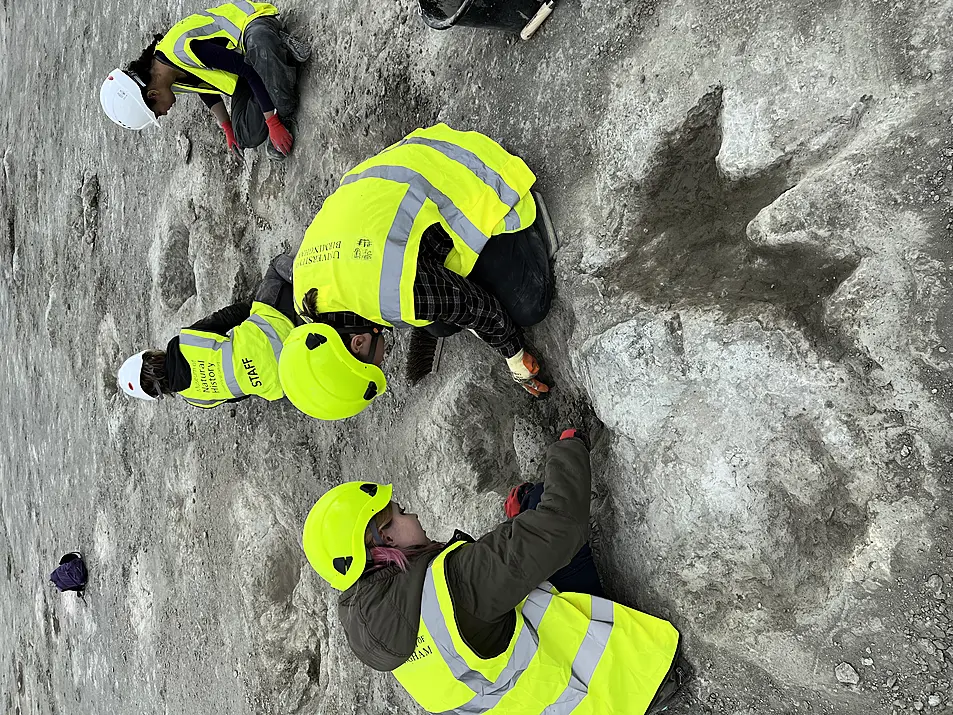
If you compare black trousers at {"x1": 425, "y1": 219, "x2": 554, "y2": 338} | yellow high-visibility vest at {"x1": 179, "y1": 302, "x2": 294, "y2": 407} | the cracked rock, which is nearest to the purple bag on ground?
yellow high-visibility vest at {"x1": 179, "y1": 302, "x2": 294, "y2": 407}

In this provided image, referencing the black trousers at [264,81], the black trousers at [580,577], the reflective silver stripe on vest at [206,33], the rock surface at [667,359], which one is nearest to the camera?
the rock surface at [667,359]

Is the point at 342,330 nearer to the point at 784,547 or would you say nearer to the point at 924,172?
the point at 784,547

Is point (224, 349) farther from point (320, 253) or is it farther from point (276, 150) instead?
point (276, 150)

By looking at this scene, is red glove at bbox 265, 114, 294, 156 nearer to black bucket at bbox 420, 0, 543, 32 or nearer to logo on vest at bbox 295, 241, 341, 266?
black bucket at bbox 420, 0, 543, 32

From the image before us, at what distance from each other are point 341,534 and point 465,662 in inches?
22.1

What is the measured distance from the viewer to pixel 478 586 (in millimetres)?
2070

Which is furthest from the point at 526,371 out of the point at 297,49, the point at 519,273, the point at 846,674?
the point at 297,49

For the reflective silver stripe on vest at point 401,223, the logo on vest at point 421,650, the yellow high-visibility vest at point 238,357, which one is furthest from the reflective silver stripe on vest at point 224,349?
the logo on vest at point 421,650

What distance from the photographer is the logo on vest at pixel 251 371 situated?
3131mm

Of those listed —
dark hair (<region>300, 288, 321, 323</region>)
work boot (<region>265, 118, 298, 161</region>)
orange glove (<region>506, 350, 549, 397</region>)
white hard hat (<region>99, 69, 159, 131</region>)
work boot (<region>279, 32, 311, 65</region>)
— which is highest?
work boot (<region>279, 32, 311, 65</region>)

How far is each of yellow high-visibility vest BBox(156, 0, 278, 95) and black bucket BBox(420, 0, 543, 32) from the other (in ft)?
4.36

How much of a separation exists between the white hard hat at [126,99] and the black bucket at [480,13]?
5.75 feet

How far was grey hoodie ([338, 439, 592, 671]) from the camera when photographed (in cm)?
207

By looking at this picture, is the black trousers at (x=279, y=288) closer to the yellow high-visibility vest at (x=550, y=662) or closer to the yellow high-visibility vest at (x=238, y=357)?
the yellow high-visibility vest at (x=238, y=357)
